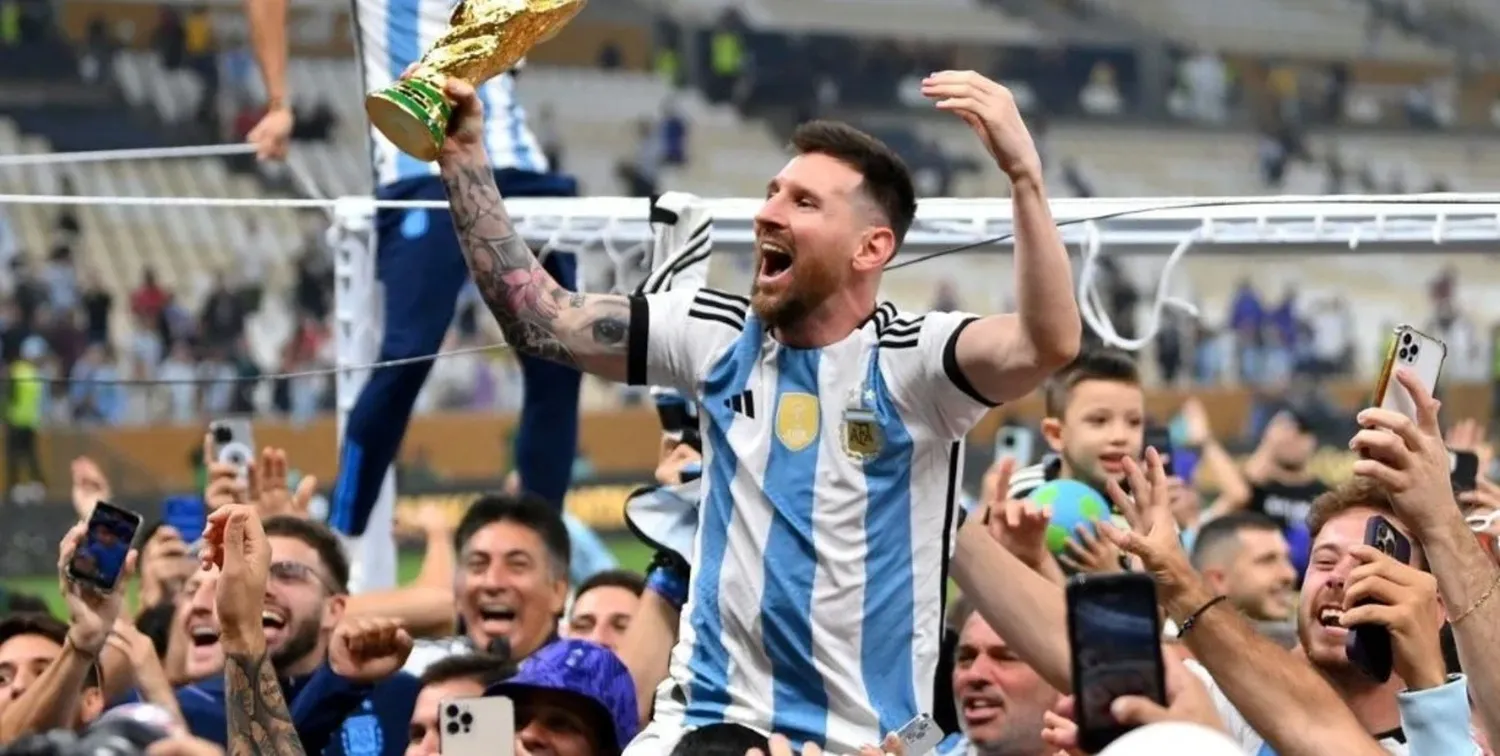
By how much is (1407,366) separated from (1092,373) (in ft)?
9.57

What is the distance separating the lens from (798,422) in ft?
13.8

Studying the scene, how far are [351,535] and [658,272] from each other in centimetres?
226

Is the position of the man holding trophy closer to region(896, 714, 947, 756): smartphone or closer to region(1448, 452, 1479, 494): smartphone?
region(1448, 452, 1479, 494): smartphone

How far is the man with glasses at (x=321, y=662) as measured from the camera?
16.8ft

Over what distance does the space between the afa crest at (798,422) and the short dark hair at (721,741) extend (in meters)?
0.50

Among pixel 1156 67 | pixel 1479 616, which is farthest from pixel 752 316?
pixel 1156 67

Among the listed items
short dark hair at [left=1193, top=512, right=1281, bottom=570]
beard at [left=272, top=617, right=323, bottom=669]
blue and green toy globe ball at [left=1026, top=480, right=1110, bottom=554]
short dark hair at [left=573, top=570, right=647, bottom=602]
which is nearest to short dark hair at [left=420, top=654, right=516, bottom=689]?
beard at [left=272, top=617, right=323, bottom=669]

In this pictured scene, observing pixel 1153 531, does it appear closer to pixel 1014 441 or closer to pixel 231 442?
A: pixel 1014 441

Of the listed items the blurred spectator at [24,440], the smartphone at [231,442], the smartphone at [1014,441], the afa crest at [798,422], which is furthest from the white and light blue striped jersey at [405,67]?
the blurred spectator at [24,440]

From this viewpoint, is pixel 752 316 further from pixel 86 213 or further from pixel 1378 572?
pixel 86 213

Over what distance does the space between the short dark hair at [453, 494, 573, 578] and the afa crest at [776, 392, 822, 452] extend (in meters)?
1.85

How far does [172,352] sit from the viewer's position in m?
22.8

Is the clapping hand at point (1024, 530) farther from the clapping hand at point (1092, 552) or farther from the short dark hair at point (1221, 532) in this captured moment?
the short dark hair at point (1221, 532)

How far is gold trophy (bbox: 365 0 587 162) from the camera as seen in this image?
13.8 feet
